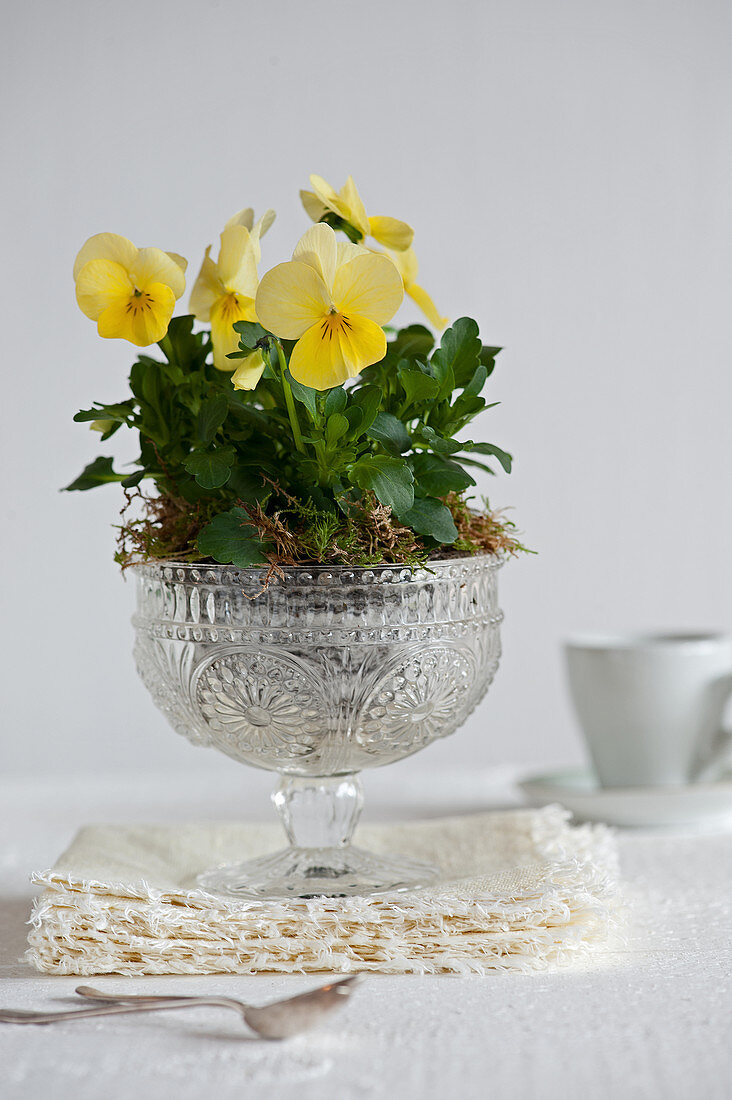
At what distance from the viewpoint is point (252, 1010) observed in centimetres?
45

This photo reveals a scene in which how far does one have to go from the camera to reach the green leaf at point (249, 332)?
55 centimetres

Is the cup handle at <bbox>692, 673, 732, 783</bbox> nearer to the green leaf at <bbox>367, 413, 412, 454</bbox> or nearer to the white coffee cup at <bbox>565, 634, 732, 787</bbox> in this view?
the white coffee cup at <bbox>565, 634, 732, 787</bbox>

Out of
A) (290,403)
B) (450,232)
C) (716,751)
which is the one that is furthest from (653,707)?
(450,232)

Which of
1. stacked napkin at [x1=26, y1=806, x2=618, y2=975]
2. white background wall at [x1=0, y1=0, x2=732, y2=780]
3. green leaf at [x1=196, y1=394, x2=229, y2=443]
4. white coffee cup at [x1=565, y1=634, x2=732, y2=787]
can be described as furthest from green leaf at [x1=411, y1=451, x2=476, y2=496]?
white background wall at [x1=0, y1=0, x2=732, y2=780]

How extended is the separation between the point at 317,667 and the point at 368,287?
0.19 meters

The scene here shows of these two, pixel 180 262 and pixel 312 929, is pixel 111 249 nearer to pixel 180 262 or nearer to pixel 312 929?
pixel 180 262

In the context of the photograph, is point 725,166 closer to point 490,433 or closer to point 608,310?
point 608,310

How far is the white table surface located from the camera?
1.33ft

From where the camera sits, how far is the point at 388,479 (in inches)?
20.8

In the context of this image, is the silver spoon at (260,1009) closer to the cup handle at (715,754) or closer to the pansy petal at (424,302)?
the pansy petal at (424,302)

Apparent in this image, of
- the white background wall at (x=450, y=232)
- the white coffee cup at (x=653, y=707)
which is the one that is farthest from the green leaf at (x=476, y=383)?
the white background wall at (x=450, y=232)

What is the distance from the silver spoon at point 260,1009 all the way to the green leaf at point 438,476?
239 millimetres

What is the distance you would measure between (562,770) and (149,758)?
564mm

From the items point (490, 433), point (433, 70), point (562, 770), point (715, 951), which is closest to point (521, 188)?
point (433, 70)
